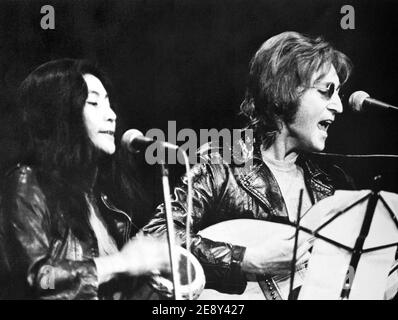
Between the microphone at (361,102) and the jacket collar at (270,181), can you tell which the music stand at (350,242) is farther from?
→ the microphone at (361,102)

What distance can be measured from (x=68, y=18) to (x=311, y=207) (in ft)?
7.15

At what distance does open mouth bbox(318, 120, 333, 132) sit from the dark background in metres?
0.06

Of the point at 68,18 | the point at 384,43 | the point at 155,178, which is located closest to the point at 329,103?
the point at 384,43

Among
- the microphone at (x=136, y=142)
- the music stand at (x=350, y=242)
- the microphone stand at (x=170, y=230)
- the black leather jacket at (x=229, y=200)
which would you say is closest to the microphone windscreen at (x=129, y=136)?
the microphone at (x=136, y=142)

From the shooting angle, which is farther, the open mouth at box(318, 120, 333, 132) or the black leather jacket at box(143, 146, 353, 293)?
the open mouth at box(318, 120, 333, 132)

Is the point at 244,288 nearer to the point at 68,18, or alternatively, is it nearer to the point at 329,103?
the point at 329,103

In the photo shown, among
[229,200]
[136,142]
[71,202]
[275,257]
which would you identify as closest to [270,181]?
[229,200]

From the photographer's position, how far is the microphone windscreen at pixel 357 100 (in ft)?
14.4

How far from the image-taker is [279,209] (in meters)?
4.20

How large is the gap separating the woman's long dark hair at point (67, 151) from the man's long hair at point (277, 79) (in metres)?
0.96

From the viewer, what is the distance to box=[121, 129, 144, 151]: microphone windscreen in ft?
13.7

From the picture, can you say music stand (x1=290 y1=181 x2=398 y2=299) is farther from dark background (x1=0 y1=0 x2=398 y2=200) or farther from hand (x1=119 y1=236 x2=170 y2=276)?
hand (x1=119 y1=236 x2=170 y2=276)

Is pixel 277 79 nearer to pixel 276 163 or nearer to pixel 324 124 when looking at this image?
pixel 324 124

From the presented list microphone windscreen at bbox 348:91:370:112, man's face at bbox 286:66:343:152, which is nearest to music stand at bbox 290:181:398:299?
man's face at bbox 286:66:343:152
